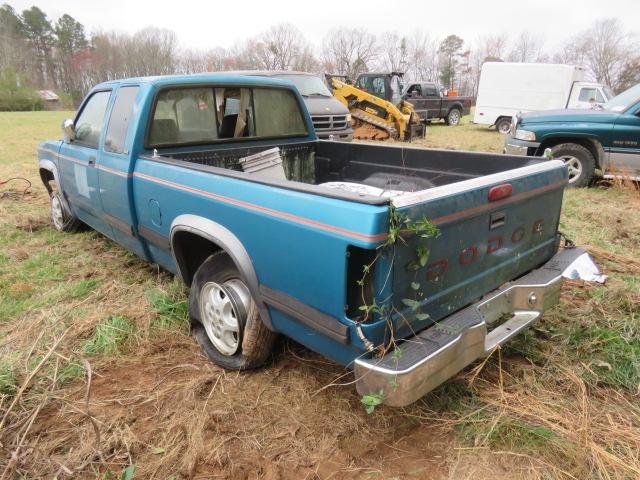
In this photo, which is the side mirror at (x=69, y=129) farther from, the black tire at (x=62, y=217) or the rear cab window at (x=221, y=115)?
the rear cab window at (x=221, y=115)

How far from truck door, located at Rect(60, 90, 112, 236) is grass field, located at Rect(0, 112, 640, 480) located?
89 centimetres

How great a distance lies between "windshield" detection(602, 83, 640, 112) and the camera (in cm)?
715

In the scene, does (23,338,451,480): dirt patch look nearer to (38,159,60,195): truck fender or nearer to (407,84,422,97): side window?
(38,159,60,195): truck fender

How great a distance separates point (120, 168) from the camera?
11.5 feet

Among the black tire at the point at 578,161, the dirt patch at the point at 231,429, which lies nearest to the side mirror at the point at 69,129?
the dirt patch at the point at 231,429

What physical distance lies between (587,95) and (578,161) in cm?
1197

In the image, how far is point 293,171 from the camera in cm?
443

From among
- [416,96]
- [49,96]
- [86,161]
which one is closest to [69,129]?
[86,161]

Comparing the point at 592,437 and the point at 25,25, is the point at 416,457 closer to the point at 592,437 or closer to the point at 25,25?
the point at 592,437

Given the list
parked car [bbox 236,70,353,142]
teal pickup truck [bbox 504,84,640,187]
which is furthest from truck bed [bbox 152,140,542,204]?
parked car [bbox 236,70,353,142]

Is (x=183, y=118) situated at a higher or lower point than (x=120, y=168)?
higher

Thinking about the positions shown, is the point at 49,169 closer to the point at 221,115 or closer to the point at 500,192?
the point at 221,115

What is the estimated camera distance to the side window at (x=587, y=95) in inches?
670

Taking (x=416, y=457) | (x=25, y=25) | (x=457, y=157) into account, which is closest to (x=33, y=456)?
(x=416, y=457)
